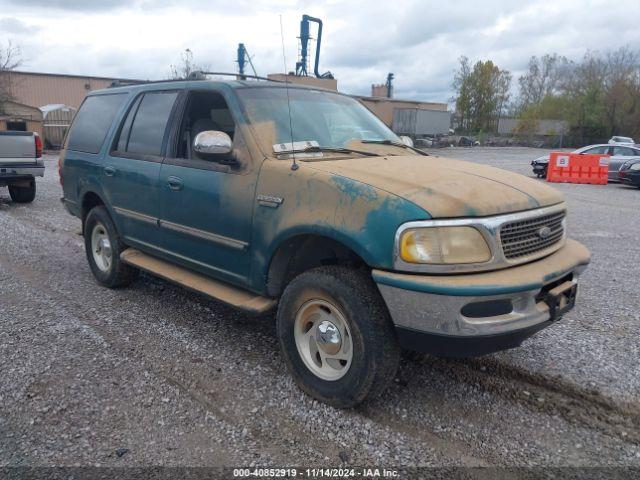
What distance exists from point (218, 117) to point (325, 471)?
9.27 ft

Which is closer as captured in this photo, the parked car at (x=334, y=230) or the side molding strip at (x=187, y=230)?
the parked car at (x=334, y=230)

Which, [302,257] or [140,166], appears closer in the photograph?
[302,257]

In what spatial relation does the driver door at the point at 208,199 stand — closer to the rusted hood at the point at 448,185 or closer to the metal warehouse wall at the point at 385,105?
the rusted hood at the point at 448,185

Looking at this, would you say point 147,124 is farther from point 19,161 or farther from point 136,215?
point 19,161

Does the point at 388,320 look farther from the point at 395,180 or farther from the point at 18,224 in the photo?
the point at 18,224

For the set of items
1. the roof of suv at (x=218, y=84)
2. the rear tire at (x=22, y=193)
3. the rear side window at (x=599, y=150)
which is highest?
the roof of suv at (x=218, y=84)

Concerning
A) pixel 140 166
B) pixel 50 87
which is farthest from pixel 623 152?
pixel 50 87

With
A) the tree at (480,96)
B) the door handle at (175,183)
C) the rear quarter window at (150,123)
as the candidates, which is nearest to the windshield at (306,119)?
the door handle at (175,183)

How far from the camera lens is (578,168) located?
60.3ft

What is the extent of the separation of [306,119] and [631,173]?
15.5 meters

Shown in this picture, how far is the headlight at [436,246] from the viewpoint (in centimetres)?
281

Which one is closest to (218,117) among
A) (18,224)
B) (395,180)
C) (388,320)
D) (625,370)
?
(395,180)

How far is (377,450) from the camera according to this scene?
Result: 2895 millimetres

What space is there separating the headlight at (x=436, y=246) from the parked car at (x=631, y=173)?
15999mm
